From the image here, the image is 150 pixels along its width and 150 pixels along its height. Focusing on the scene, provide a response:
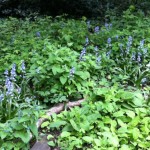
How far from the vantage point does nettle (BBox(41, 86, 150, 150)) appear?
2.87 metres

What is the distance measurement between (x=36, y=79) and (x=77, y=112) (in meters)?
0.86

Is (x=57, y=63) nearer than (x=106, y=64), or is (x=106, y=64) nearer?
(x=57, y=63)

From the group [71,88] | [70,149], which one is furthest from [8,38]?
[70,149]

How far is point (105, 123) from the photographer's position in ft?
10.2

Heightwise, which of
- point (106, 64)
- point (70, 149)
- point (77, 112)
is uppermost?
point (106, 64)

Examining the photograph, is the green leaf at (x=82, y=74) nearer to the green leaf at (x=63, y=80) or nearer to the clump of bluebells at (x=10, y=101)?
the green leaf at (x=63, y=80)

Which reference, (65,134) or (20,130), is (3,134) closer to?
(20,130)

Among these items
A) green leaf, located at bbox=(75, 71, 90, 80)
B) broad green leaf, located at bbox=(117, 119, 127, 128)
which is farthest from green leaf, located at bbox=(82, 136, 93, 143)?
green leaf, located at bbox=(75, 71, 90, 80)

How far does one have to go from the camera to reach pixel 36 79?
12.1 ft

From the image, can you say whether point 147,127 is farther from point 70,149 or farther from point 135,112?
point 70,149

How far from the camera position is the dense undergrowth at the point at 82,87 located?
2.88m

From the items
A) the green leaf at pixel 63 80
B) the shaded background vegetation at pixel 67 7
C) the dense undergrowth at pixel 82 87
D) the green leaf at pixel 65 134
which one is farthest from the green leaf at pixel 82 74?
the shaded background vegetation at pixel 67 7

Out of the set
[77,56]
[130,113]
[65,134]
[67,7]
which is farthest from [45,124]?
[67,7]

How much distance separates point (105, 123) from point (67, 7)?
19.1 ft
